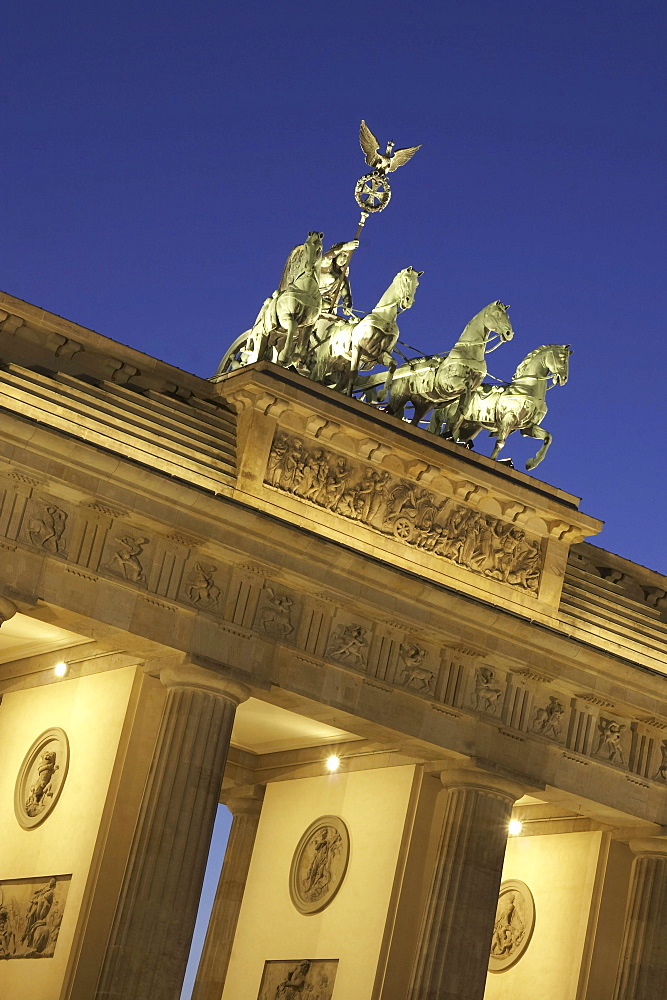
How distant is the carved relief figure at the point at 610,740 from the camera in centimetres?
2930

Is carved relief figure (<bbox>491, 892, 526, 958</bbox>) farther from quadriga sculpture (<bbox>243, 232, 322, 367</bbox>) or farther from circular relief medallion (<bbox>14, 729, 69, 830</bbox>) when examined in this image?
quadriga sculpture (<bbox>243, 232, 322, 367</bbox>)

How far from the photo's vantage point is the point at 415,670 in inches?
1080

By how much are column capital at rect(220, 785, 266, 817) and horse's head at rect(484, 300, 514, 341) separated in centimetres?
884

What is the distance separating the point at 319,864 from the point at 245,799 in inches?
113

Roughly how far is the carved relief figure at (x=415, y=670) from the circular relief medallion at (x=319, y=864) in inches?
129

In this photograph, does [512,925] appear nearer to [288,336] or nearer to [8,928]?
[8,928]

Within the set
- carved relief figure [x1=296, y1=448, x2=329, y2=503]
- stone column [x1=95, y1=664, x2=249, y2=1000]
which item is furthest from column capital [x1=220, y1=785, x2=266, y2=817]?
carved relief figure [x1=296, y1=448, x2=329, y2=503]

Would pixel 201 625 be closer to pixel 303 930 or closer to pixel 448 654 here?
pixel 448 654

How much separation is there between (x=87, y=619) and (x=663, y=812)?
10.7 metres

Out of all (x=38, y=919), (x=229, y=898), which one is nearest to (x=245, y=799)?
(x=229, y=898)

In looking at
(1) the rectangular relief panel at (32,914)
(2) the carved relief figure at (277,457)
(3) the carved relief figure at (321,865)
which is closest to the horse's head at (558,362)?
(2) the carved relief figure at (277,457)

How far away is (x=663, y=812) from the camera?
2973 cm

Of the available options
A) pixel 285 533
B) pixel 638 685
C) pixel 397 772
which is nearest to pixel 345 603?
pixel 285 533

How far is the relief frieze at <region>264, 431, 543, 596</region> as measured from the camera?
2712 centimetres
